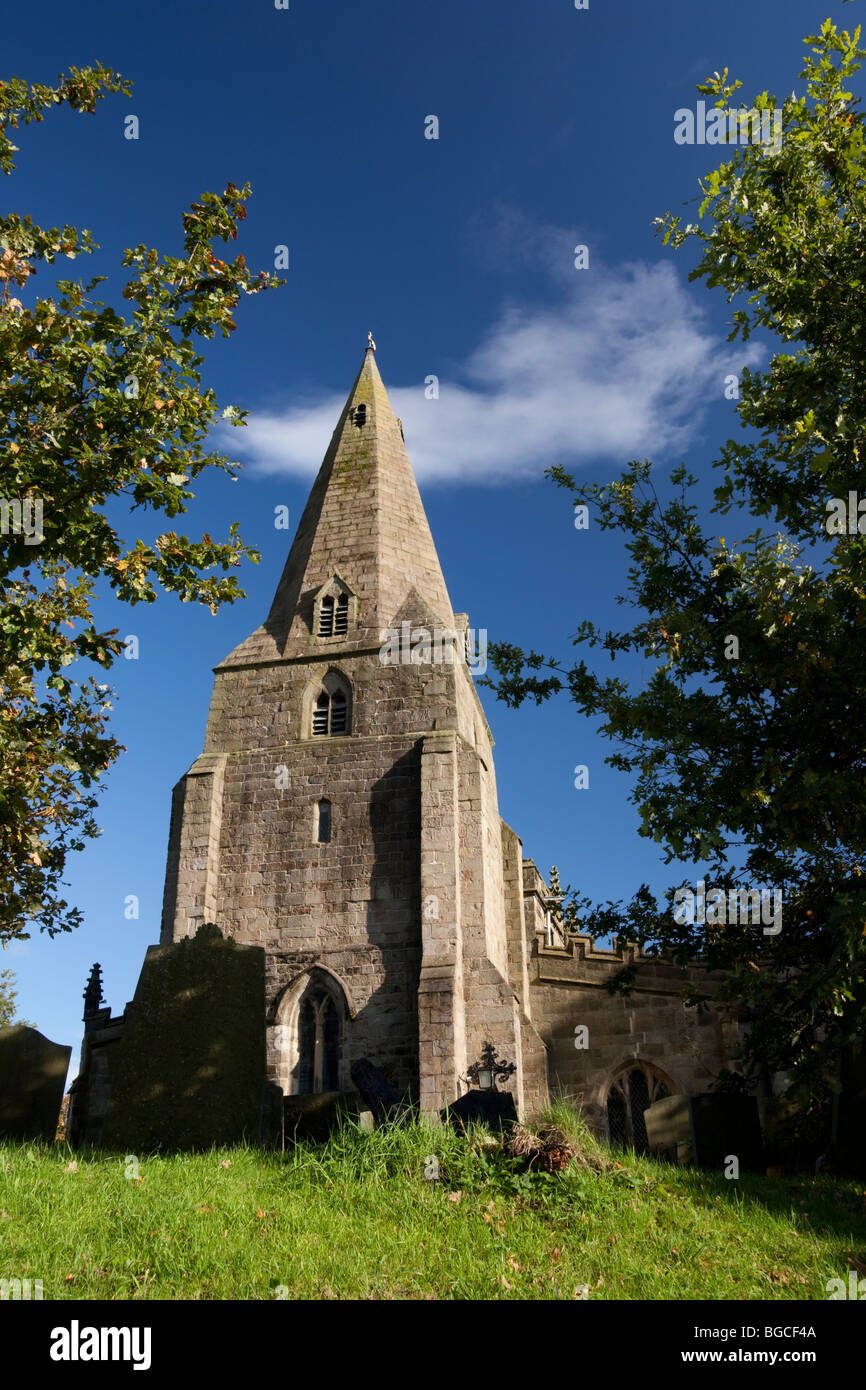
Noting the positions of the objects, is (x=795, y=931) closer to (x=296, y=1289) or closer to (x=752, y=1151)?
(x=752, y=1151)

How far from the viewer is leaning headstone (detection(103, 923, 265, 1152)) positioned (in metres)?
9.80

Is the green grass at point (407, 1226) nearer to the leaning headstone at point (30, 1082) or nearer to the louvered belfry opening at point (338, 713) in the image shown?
the leaning headstone at point (30, 1082)

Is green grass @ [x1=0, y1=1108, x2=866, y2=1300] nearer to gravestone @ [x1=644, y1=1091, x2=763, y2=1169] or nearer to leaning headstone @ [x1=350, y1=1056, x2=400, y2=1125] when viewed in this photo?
gravestone @ [x1=644, y1=1091, x2=763, y2=1169]

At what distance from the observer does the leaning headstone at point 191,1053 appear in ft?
32.2

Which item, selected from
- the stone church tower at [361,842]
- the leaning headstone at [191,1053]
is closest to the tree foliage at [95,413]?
the leaning headstone at [191,1053]

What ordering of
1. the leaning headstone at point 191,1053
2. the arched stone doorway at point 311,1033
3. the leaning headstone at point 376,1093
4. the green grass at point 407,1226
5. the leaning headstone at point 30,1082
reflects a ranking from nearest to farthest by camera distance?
the green grass at point 407,1226
the leaning headstone at point 191,1053
the leaning headstone at point 376,1093
the leaning headstone at point 30,1082
the arched stone doorway at point 311,1033

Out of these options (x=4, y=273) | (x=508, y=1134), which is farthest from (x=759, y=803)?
(x=4, y=273)

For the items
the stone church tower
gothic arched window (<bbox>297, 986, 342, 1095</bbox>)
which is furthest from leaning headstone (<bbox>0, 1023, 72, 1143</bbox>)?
gothic arched window (<bbox>297, 986, 342, 1095</bbox>)

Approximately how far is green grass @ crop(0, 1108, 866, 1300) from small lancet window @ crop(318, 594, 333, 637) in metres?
12.6

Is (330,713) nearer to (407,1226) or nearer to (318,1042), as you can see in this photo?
(318,1042)

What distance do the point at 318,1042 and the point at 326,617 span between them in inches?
335

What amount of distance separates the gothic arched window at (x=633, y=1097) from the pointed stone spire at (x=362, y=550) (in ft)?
30.5

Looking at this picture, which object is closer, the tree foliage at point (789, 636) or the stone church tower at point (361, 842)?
the tree foliage at point (789, 636)

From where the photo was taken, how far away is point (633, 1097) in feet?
62.5
